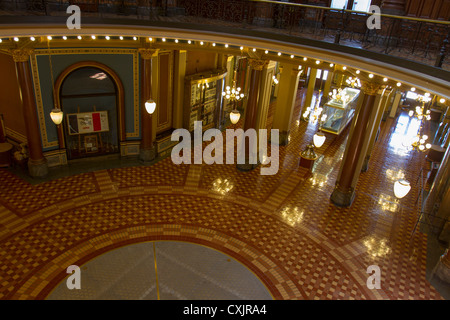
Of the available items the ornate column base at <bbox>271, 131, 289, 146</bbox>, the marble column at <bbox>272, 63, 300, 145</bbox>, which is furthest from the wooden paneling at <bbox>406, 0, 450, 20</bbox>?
the ornate column base at <bbox>271, 131, 289, 146</bbox>

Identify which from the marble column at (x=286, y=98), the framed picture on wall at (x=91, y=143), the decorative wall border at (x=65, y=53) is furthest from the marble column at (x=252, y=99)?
the framed picture on wall at (x=91, y=143)

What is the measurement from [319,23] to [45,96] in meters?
8.60

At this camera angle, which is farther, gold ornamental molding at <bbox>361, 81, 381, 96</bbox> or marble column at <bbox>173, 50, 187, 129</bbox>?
marble column at <bbox>173, 50, 187, 129</bbox>

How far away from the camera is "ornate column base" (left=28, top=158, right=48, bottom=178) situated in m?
9.84

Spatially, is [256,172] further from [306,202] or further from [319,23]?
[319,23]

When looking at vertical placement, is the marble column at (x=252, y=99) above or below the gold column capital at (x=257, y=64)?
below

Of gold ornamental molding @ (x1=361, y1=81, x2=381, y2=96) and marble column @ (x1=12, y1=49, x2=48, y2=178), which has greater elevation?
gold ornamental molding @ (x1=361, y1=81, x2=381, y2=96)

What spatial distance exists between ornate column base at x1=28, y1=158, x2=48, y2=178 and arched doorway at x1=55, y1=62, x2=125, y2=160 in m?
0.81

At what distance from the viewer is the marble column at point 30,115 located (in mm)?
8711

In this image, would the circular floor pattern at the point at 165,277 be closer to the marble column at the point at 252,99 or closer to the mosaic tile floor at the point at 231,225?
the mosaic tile floor at the point at 231,225

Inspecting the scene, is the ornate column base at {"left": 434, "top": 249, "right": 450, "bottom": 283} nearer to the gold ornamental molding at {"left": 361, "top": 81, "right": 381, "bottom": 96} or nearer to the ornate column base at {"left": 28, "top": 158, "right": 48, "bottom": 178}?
the gold ornamental molding at {"left": 361, "top": 81, "right": 381, "bottom": 96}

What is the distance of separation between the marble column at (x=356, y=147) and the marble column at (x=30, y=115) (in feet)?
29.0
